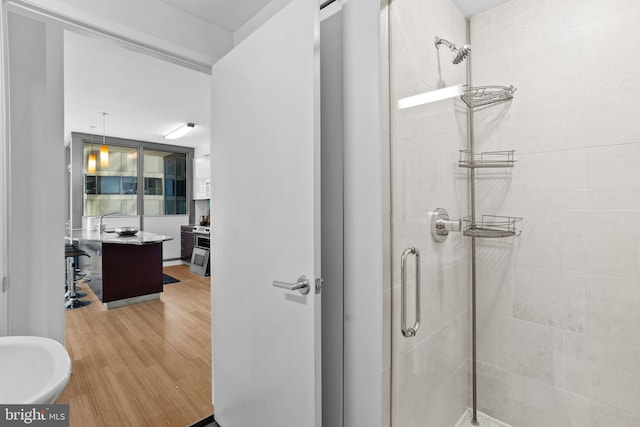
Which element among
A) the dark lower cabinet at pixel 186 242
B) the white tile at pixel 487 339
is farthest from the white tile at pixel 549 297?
the dark lower cabinet at pixel 186 242

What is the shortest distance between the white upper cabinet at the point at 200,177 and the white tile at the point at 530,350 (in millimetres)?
5658

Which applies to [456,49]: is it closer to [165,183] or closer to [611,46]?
[611,46]

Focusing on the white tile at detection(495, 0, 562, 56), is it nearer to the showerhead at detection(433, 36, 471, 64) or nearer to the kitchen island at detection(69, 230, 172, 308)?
the showerhead at detection(433, 36, 471, 64)

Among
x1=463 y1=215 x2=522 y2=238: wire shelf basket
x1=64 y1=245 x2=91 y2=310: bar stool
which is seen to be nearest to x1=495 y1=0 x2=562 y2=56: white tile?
x1=463 y1=215 x2=522 y2=238: wire shelf basket

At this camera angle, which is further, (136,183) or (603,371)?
(136,183)

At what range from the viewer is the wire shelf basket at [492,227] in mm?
1686

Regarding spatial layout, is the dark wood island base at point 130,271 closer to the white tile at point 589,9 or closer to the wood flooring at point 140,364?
the wood flooring at point 140,364

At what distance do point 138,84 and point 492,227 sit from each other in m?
3.44

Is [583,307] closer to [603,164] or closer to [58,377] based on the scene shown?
[603,164]

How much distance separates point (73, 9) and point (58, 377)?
1.45 m

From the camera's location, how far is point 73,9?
137cm

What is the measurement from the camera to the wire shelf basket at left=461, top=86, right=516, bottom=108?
1.67 m

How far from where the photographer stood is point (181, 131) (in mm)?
5066

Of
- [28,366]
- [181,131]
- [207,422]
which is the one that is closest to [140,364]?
[207,422]
